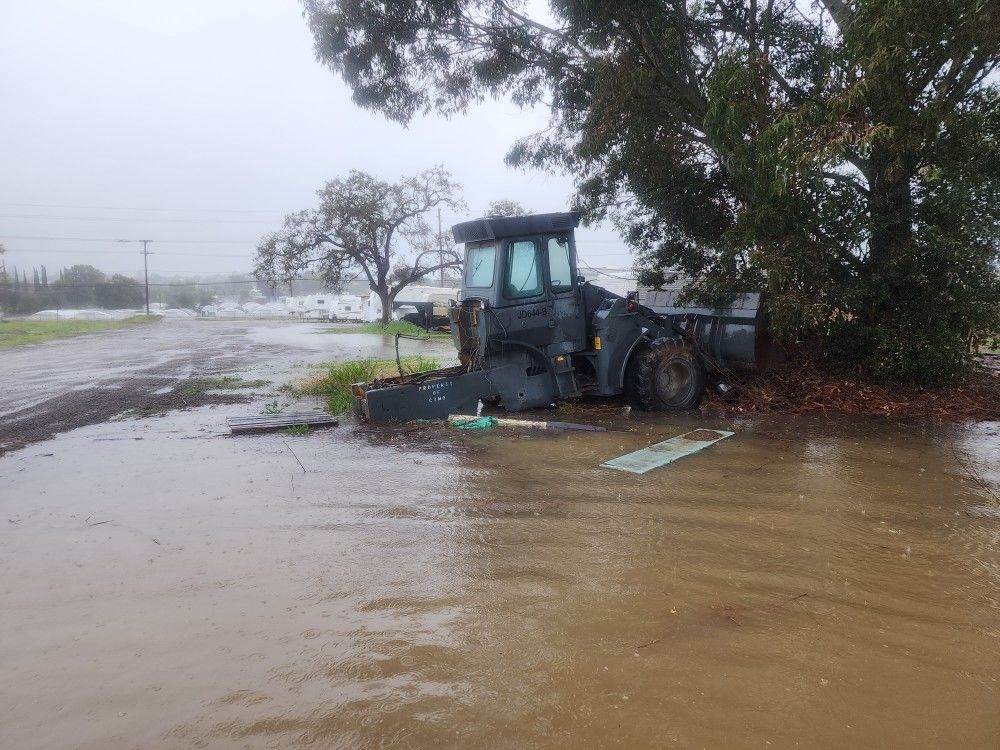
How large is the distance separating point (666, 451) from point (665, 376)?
103 inches

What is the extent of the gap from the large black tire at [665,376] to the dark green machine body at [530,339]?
0.05 feet

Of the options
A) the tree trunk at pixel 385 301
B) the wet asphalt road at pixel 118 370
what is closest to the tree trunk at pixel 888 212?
the wet asphalt road at pixel 118 370

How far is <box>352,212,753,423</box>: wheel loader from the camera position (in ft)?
27.2

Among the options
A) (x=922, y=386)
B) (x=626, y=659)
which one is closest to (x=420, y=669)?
(x=626, y=659)

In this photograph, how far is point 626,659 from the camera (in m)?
2.99

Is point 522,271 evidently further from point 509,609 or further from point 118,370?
point 118,370

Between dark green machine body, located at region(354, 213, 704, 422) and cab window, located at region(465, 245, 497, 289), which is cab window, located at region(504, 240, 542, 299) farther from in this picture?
cab window, located at region(465, 245, 497, 289)

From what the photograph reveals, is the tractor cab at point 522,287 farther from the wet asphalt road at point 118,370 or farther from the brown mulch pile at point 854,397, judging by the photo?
the wet asphalt road at point 118,370

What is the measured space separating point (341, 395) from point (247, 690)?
23.8 ft

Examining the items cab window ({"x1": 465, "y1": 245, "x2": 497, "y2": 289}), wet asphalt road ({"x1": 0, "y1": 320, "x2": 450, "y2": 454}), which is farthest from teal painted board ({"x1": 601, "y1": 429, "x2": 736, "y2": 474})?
wet asphalt road ({"x1": 0, "y1": 320, "x2": 450, "y2": 454})

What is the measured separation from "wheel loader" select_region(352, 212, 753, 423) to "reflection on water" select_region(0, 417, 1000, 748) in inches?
91.4

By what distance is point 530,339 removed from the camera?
8609mm

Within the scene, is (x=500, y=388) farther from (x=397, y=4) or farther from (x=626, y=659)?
(x=397, y=4)

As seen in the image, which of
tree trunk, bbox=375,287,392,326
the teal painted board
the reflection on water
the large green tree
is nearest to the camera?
the reflection on water
